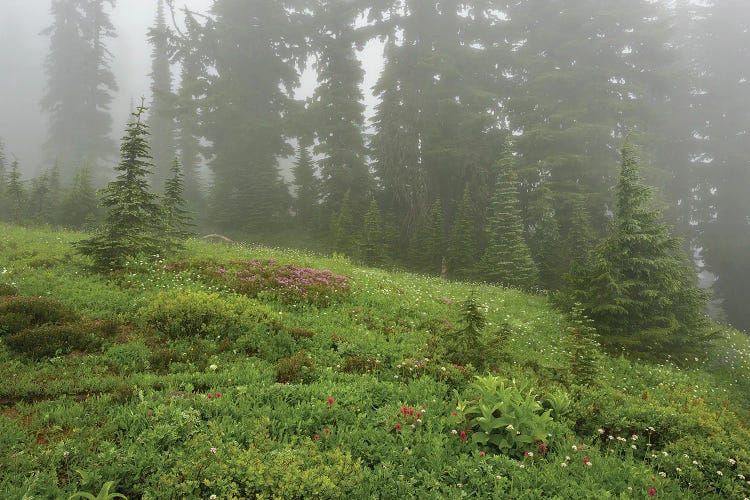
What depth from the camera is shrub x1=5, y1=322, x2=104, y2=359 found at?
6516 mm

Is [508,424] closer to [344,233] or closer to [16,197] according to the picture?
A: [344,233]

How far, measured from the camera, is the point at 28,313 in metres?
7.48

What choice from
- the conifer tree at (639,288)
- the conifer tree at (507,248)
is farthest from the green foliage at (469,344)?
the conifer tree at (507,248)

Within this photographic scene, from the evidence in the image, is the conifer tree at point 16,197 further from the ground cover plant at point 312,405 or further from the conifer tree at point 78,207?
the ground cover plant at point 312,405

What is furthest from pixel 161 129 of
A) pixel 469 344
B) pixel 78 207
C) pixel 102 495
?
pixel 102 495

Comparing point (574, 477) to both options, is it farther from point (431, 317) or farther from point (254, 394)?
point (431, 317)

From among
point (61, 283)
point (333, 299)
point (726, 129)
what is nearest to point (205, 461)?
point (333, 299)

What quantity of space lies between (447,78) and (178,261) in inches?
974

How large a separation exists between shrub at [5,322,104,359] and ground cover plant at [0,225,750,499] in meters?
0.03

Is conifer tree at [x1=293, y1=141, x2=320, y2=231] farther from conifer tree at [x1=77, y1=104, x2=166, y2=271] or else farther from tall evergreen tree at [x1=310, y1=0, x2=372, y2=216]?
conifer tree at [x1=77, y1=104, x2=166, y2=271]

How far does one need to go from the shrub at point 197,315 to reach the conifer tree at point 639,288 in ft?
35.3

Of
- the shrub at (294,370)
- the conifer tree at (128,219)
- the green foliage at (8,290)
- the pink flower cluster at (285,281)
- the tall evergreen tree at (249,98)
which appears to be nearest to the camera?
the shrub at (294,370)

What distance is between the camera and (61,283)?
9.76 meters

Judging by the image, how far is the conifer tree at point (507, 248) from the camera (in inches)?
755
